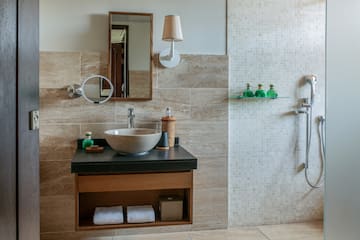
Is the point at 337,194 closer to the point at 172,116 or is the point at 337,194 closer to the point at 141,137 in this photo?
the point at 141,137

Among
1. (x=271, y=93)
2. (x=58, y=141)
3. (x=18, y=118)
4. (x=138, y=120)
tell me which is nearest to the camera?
(x=18, y=118)

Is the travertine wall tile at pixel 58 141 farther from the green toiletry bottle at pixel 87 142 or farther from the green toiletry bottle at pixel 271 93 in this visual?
the green toiletry bottle at pixel 271 93

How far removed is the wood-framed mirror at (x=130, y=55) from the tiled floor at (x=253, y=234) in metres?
1.27

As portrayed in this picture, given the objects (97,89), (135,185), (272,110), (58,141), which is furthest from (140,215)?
(272,110)

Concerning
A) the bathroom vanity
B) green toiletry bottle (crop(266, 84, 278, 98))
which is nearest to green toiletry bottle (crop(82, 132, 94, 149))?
the bathroom vanity

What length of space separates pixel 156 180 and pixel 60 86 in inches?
49.5

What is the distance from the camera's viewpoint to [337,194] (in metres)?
1.54

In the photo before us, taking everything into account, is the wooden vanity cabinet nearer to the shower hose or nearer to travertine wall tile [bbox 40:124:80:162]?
travertine wall tile [bbox 40:124:80:162]

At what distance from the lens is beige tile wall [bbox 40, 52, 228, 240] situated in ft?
9.71

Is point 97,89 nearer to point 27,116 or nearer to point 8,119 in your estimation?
point 27,116

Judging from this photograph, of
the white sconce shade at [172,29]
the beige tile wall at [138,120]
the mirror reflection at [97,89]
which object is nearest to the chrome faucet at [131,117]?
the beige tile wall at [138,120]

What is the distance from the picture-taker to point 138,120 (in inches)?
122

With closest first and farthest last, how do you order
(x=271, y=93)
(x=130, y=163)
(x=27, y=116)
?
(x=27, y=116) < (x=130, y=163) < (x=271, y=93)

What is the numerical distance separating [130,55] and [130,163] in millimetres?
1114
